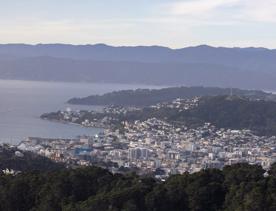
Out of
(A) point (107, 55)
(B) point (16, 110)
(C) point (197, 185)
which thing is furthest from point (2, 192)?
(A) point (107, 55)

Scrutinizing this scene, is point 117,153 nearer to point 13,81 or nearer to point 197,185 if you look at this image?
point 197,185

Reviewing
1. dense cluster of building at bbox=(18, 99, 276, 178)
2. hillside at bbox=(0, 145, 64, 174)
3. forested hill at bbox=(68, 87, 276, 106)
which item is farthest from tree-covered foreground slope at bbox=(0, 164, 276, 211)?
forested hill at bbox=(68, 87, 276, 106)

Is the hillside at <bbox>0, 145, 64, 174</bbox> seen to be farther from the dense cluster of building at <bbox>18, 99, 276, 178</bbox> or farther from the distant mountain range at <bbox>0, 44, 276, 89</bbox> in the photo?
the distant mountain range at <bbox>0, 44, 276, 89</bbox>

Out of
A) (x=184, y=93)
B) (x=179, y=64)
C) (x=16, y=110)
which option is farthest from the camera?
(x=179, y=64)

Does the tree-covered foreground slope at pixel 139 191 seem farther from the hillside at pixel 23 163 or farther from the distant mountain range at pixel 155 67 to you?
the distant mountain range at pixel 155 67

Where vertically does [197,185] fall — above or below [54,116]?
above

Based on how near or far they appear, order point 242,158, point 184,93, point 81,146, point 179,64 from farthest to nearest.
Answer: point 179,64
point 184,93
point 81,146
point 242,158

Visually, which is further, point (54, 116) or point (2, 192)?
point (54, 116)
